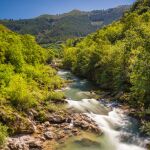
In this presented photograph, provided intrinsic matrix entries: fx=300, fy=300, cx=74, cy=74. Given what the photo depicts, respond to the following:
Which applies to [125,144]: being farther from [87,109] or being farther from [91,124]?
[87,109]

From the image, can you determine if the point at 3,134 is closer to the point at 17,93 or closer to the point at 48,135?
the point at 48,135

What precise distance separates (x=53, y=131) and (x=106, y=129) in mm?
7995

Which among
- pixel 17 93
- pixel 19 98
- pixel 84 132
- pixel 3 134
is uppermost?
pixel 17 93

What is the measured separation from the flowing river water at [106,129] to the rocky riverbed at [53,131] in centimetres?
124

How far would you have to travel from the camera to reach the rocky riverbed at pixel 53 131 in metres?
37.3

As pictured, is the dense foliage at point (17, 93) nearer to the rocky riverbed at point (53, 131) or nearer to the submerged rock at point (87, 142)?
the rocky riverbed at point (53, 131)

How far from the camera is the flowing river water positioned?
1518 inches

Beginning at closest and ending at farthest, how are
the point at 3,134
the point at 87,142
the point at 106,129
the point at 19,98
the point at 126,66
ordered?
A: the point at 3,134 < the point at 87,142 < the point at 106,129 < the point at 19,98 < the point at 126,66

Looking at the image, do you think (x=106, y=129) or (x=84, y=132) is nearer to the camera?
(x=84, y=132)

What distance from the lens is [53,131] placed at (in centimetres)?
4194

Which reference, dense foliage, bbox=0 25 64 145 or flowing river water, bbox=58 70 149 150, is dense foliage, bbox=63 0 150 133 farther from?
dense foliage, bbox=0 25 64 145

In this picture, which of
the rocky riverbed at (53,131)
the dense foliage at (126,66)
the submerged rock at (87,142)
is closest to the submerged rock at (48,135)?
the rocky riverbed at (53,131)

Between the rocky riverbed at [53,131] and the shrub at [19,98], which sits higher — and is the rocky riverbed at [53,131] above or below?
below

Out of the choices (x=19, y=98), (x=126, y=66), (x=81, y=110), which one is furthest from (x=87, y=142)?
(x=126, y=66)
